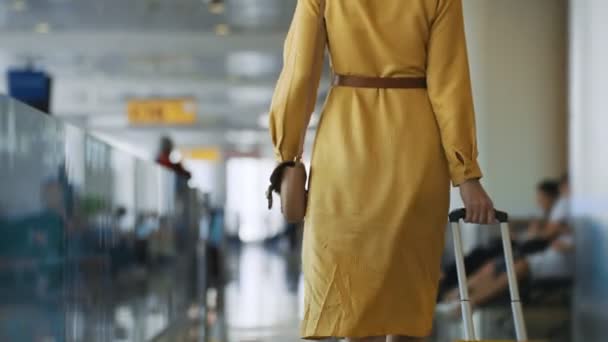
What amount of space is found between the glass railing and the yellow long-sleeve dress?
99cm

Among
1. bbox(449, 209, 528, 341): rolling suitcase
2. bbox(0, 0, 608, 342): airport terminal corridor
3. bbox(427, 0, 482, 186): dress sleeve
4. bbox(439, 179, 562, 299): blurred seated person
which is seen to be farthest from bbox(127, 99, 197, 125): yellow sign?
bbox(449, 209, 528, 341): rolling suitcase

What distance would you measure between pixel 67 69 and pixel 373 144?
1033 inches

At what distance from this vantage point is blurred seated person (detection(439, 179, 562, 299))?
1035 cm

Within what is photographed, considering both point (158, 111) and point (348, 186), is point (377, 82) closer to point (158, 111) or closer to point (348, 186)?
point (348, 186)

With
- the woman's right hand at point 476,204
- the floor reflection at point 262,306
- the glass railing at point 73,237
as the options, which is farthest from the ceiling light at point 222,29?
the woman's right hand at point 476,204

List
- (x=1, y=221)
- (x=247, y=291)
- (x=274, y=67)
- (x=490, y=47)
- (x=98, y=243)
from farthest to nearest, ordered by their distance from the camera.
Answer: (x=274, y=67)
(x=247, y=291)
(x=490, y=47)
(x=98, y=243)
(x=1, y=221)

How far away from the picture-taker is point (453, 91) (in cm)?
295

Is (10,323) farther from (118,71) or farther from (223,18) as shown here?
(118,71)

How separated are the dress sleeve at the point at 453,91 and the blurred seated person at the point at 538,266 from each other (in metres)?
Answer: 6.67

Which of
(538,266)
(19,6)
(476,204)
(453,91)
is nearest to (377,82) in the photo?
(453,91)

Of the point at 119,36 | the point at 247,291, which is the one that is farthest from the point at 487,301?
the point at 119,36

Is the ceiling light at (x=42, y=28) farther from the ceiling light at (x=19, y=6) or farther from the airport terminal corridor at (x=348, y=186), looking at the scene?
the ceiling light at (x=19, y=6)

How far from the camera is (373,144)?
9.55 feet

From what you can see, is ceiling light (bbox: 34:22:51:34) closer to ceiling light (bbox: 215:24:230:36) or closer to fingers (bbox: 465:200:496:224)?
ceiling light (bbox: 215:24:230:36)
